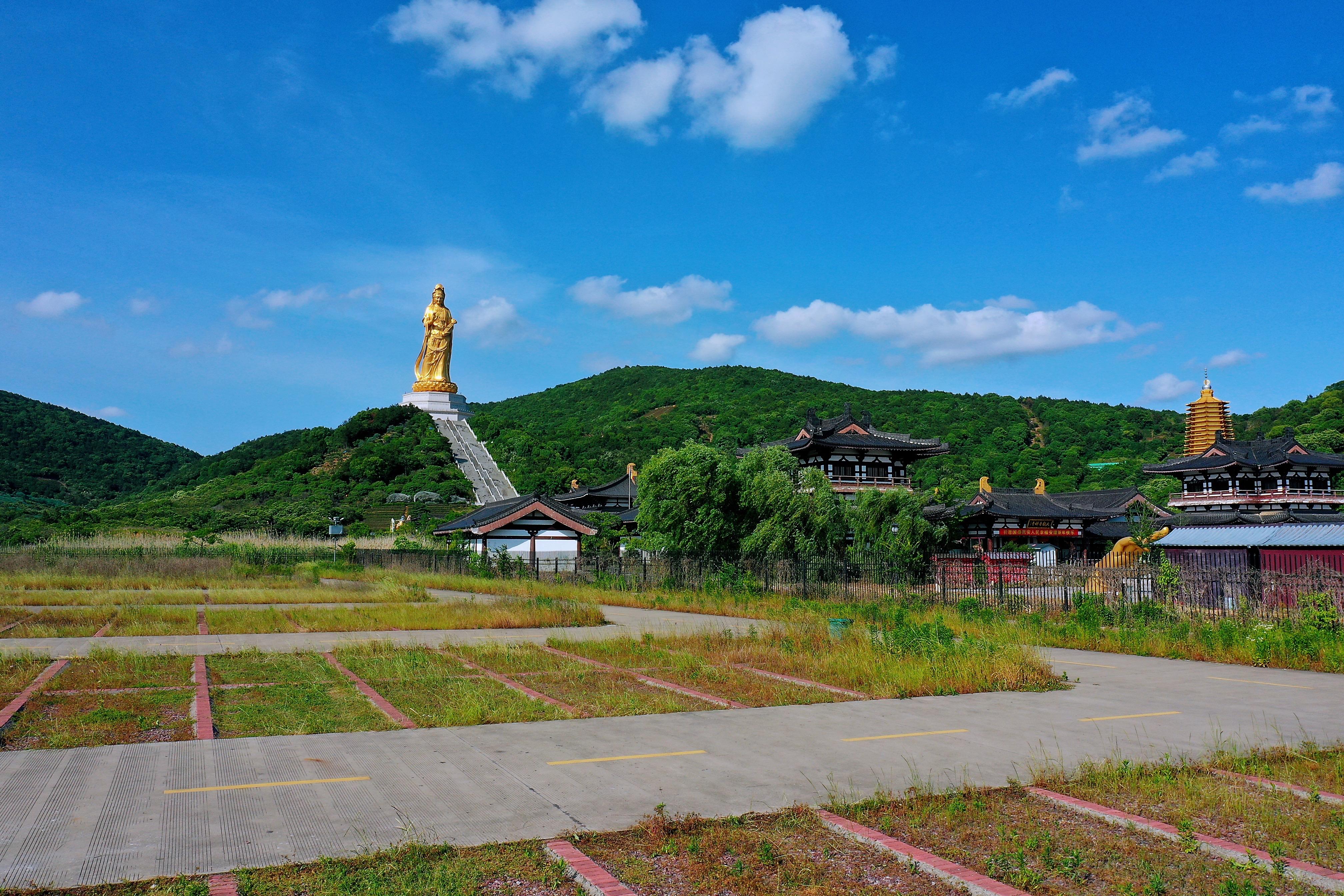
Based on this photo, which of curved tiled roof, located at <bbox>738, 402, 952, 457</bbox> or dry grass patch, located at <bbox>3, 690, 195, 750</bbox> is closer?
dry grass patch, located at <bbox>3, 690, 195, 750</bbox>

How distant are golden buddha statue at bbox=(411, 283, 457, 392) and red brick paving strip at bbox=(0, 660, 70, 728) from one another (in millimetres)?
67567

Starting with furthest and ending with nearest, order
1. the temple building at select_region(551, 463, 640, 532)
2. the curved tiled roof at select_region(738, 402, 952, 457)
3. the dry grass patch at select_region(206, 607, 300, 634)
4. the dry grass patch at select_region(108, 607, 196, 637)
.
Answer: the temple building at select_region(551, 463, 640, 532) < the curved tiled roof at select_region(738, 402, 952, 457) < the dry grass patch at select_region(206, 607, 300, 634) < the dry grass patch at select_region(108, 607, 196, 637)

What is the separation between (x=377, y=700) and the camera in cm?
1055

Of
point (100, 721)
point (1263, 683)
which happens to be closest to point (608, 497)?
point (1263, 683)

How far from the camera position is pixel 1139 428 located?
90.9 m

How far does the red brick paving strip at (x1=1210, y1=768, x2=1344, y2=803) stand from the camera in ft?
21.7

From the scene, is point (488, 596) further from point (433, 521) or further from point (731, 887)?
point (433, 521)

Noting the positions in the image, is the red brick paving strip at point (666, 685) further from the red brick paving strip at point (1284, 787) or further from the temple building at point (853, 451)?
the temple building at point (853, 451)

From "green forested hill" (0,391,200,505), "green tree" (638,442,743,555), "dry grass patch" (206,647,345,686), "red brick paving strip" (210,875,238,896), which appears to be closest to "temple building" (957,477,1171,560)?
"green tree" (638,442,743,555)

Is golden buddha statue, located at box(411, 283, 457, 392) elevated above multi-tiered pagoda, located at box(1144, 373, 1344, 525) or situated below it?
above

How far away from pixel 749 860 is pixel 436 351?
78462 mm

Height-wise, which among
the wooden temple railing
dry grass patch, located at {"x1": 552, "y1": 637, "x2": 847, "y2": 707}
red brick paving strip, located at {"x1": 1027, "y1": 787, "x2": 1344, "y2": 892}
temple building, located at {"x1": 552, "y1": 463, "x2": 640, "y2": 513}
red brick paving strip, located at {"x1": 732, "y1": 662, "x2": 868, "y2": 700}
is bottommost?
red brick paving strip, located at {"x1": 732, "y1": 662, "x2": 868, "y2": 700}

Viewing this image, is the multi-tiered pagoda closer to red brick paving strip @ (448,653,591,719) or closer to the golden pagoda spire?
the golden pagoda spire

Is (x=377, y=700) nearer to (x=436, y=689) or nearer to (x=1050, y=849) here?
(x=436, y=689)
